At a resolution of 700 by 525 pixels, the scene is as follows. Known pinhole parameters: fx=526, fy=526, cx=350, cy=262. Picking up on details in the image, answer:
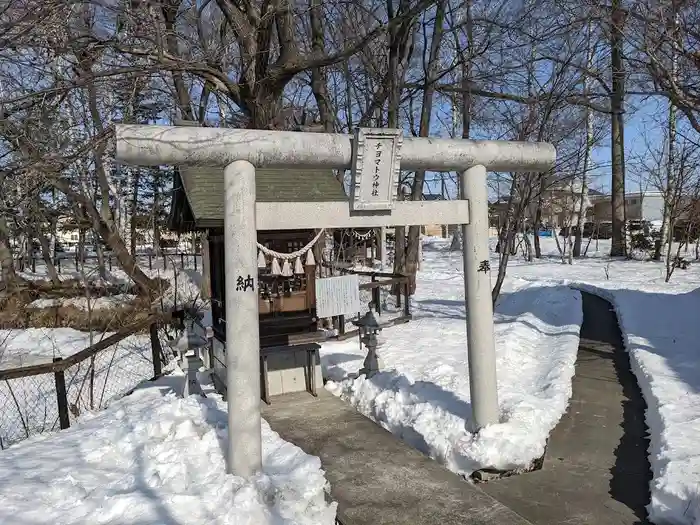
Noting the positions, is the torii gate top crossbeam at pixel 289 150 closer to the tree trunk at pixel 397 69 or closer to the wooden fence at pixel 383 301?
the wooden fence at pixel 383 301

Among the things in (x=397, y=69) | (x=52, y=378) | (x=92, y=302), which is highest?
(x=397, y=69)

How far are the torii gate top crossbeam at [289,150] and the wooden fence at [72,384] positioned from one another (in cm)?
313

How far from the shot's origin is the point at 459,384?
705 cm

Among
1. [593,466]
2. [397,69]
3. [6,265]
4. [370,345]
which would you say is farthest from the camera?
[6,265]

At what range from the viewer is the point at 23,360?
12617 mm

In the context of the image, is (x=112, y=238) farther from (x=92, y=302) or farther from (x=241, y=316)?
(x=241, y=316)

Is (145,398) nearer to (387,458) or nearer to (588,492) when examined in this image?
(387,458)

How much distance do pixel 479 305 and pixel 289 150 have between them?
7.97 ft

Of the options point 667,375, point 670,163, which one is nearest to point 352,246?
point 670,163

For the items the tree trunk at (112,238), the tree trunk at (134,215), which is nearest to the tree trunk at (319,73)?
the tree trunk at (112,238)

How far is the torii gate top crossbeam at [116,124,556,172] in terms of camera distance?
4.16 meters

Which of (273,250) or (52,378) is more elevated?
(273,250)

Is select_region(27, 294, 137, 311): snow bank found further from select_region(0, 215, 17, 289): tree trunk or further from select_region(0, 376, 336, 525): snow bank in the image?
select_region(0, 376, 336, 525): snow bank

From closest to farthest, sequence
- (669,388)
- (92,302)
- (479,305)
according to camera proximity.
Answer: (479,305), (669,388), (92,302)
